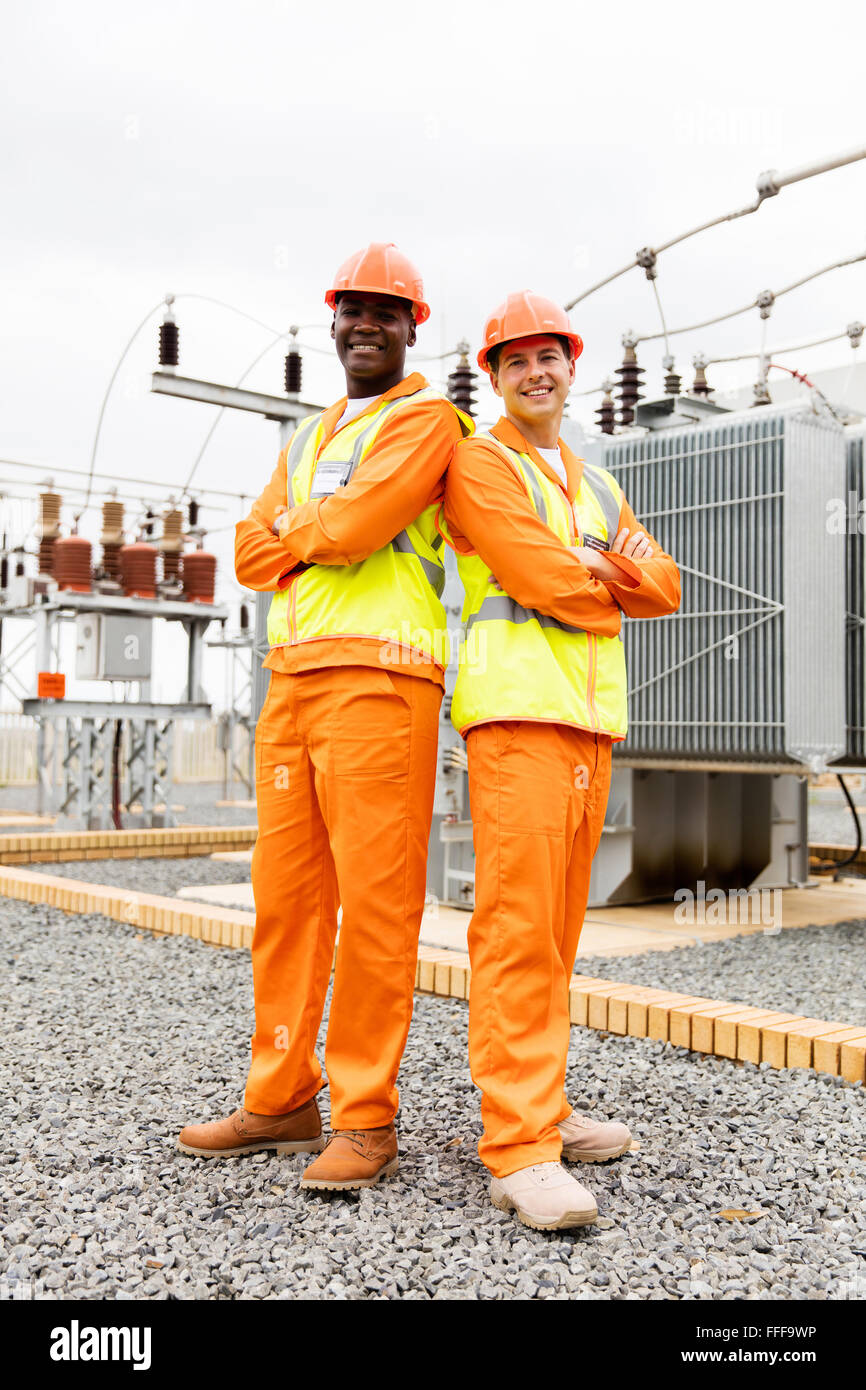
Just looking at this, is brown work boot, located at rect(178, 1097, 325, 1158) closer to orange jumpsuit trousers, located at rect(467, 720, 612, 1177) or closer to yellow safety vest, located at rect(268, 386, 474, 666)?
orange jumpsuit trousers, located at rect(467, 720, 612, 1177)

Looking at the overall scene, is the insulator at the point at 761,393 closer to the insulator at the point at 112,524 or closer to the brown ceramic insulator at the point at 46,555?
the insulator at the point at 112,524

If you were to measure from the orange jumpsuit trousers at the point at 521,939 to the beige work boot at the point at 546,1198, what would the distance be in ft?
0.08

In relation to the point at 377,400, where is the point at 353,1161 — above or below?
below

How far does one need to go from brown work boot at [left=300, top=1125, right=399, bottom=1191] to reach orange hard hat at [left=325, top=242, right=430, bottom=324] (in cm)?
189

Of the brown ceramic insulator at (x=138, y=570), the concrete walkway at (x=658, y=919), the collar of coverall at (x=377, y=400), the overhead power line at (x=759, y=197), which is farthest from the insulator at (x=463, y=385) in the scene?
the brown ceramic insulator at (x=138, y=570)

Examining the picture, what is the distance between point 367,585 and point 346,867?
0.63 meters

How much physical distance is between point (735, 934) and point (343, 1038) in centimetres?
421

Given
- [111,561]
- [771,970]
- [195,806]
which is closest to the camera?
[771,970]

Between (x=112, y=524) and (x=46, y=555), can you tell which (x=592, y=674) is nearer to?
(x=112, y=524)

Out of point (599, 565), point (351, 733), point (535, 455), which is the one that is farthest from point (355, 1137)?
point (535, 455)

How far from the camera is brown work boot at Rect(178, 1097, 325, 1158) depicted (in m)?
2.94

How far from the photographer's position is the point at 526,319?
9.27 ft

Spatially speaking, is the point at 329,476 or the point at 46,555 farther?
Answer: the point at 46,555

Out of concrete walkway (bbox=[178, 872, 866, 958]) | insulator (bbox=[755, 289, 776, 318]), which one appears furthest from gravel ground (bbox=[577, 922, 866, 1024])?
insulator (bbox=[755, 289, 776, 318])
